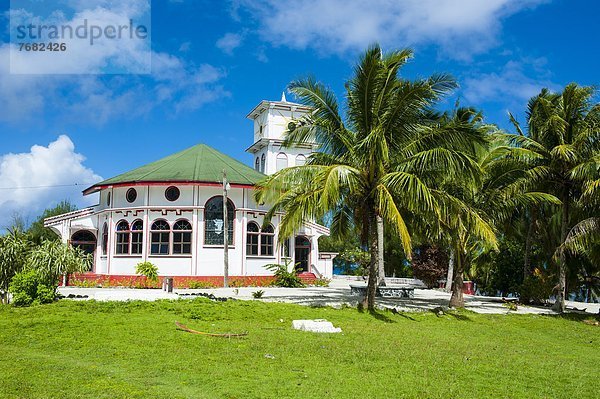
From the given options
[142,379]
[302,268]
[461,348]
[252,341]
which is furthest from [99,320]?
[302,268]

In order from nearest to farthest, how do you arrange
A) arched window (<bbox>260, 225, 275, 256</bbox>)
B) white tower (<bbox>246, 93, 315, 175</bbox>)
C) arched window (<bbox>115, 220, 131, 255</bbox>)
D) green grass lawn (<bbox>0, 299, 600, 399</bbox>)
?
green grass lawn (<bbox>0, 299, 600, 399</bbox>)
arched window (<bbox>115, 220, 131, 255</bbox>)
arched window (<bbox>260, 225, 275, 256</bbox>)
white tower (<bbox>246, 93, 315, 175</bbox>)

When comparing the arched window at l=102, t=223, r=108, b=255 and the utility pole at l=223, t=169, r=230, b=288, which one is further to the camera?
the arched window at l=102, t=223, r=108, b=255

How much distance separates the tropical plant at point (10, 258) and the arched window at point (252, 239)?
14.0 metres

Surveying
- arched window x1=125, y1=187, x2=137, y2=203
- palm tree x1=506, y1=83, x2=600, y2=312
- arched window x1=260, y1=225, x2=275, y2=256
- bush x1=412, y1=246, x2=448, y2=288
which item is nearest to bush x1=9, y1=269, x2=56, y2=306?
arched window x1=125, y1=187, x2=137, y2=203

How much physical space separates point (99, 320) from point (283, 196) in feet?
21.6

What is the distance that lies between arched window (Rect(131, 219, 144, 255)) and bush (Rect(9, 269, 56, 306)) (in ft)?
41.0

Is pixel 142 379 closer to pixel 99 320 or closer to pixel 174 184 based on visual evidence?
pixel 99 320

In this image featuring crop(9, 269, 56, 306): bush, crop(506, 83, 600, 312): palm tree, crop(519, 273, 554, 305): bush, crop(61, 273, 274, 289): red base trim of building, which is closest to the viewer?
crop(9, 269, 56, 306): bush

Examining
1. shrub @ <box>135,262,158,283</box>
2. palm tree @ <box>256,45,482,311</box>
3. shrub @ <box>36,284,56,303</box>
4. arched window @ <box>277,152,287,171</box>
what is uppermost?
arched window @ <box>277,152,287,171</box>

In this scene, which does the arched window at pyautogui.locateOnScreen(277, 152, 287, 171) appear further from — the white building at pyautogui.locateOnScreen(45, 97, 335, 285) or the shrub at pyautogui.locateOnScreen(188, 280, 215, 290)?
the shrub at pyautogui.locateOnScreen(188, 280, 215, 290)

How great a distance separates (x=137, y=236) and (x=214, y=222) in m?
4.26

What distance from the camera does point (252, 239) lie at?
31.1m

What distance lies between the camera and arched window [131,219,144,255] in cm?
2961

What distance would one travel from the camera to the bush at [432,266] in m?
36.7
